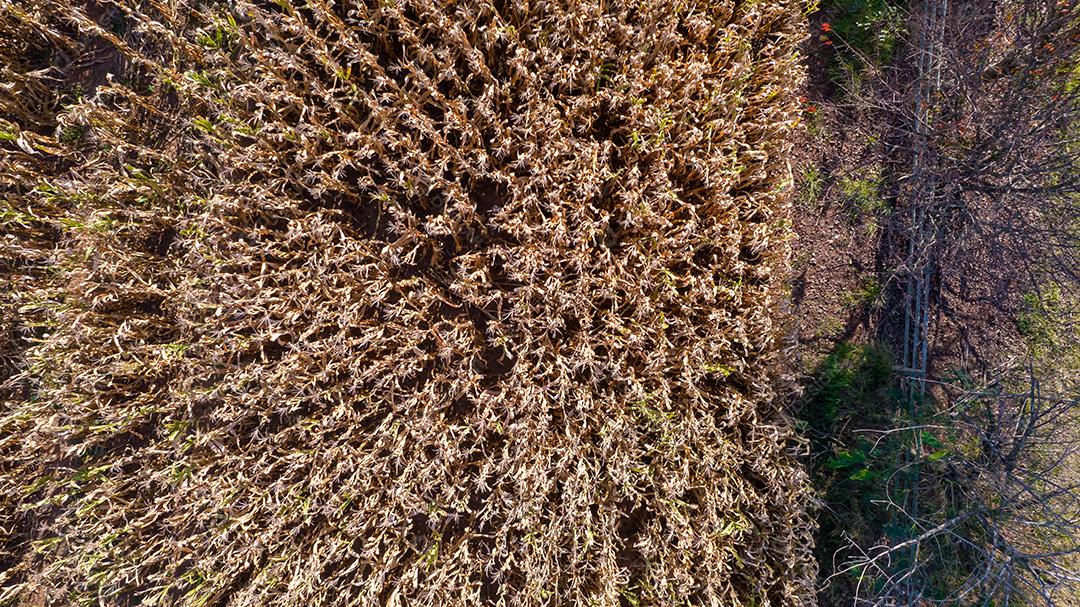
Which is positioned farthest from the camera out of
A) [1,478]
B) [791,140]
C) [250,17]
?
[791,140]

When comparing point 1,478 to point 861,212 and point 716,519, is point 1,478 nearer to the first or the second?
point 716,519

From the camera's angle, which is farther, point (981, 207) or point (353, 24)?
point (981, 207)

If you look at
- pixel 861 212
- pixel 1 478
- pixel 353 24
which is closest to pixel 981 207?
pixel 861 212

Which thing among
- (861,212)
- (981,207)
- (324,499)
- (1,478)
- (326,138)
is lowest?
(1,478)

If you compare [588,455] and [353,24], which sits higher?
[353,24]

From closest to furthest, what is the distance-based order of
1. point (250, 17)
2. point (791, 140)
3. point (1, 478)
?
point (250, 17) < point (1, 478) < point (791, 140)

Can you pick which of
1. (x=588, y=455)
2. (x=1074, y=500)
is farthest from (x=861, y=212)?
(x=588, y=455)

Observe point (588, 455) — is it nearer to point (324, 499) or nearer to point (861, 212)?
point (324, 499)
